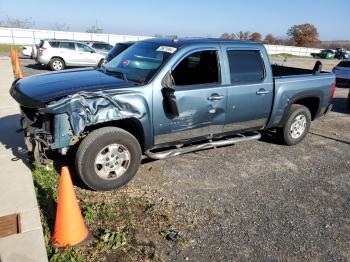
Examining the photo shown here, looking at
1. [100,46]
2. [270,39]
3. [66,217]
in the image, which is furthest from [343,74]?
[270,39]

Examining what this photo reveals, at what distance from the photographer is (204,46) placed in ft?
16.3

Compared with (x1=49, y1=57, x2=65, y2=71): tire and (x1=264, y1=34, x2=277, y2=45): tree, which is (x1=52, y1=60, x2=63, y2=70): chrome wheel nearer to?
(x1=49, y1=57, x2=65, y2=71): tire

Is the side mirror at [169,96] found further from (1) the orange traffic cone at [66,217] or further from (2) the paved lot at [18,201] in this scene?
(2) the paved lot at [18,201]

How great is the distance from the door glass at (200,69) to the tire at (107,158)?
3.75ft

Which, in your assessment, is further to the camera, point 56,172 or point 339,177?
point 339,177

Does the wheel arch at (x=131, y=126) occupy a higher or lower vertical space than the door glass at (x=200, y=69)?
lower

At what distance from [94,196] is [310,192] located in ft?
9.55

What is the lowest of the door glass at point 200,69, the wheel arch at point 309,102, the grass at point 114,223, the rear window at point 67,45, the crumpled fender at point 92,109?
the grass at point 114,223

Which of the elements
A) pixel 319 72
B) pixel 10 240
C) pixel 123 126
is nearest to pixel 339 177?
pixel 319 72

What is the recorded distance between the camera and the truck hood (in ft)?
13.1

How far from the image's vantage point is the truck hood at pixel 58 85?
4.01m

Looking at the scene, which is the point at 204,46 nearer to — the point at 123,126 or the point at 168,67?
the point at 168,67

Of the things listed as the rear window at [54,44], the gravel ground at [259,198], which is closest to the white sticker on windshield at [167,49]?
the gravel ground at [259,198]

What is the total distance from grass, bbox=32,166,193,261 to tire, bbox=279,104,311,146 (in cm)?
324
